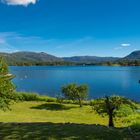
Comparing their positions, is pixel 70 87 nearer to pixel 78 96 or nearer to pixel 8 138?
pixel 78 96

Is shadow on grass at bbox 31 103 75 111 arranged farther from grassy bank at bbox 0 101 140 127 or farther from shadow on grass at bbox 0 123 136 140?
shadow on grass at bbox 0 123 136 140

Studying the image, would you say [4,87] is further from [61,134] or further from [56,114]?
[56,114]

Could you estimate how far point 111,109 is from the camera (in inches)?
1302

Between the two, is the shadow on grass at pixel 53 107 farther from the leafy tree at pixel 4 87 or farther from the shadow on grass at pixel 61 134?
the shadow on grass at pixel 61 134

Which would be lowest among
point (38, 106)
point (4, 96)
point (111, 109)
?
point (38, 106)

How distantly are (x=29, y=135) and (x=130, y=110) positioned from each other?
883 inches

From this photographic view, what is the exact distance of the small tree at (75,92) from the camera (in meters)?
A: 66.8

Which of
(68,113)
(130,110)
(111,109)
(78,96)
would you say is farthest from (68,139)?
(78,96)

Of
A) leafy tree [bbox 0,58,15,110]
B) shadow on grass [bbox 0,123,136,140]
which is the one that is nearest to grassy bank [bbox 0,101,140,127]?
leafy tree [bbox 0,58,15,110]

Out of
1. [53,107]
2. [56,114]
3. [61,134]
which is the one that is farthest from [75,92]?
[61,134]

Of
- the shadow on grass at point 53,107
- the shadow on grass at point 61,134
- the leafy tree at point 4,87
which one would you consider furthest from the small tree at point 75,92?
the shadow on grass at point 61,134

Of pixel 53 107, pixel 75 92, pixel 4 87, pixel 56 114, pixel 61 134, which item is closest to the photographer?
pixel 61 134

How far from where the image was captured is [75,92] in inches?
2650

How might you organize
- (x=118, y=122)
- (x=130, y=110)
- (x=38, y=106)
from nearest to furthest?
(x=130, y=110)
(x=118, y=122)
(x=38, y=106)
